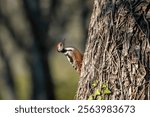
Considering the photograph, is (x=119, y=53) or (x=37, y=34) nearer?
(x=119, y=53)

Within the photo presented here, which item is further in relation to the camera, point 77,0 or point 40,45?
point 77,0

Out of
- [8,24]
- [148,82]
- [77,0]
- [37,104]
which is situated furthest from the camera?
[77,0]

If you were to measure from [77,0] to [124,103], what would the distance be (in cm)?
1289

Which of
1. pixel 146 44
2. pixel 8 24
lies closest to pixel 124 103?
pixel 146 44

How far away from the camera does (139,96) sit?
750cm

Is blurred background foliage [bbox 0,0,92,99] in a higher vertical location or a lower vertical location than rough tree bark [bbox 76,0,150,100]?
lower

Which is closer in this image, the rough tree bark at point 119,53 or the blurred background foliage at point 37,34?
the rough tree bark at point 119,53

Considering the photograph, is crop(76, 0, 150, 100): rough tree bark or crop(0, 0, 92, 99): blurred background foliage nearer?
crop(76, 0, 150, 100): rough tree bark

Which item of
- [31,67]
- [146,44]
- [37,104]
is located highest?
[146,44]

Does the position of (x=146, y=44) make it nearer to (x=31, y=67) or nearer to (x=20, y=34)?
(x=31, y=67)

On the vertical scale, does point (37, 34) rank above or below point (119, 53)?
below

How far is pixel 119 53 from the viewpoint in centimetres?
764

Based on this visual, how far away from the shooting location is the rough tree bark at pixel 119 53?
7.52 meters

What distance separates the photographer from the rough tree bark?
7520 millimetres
